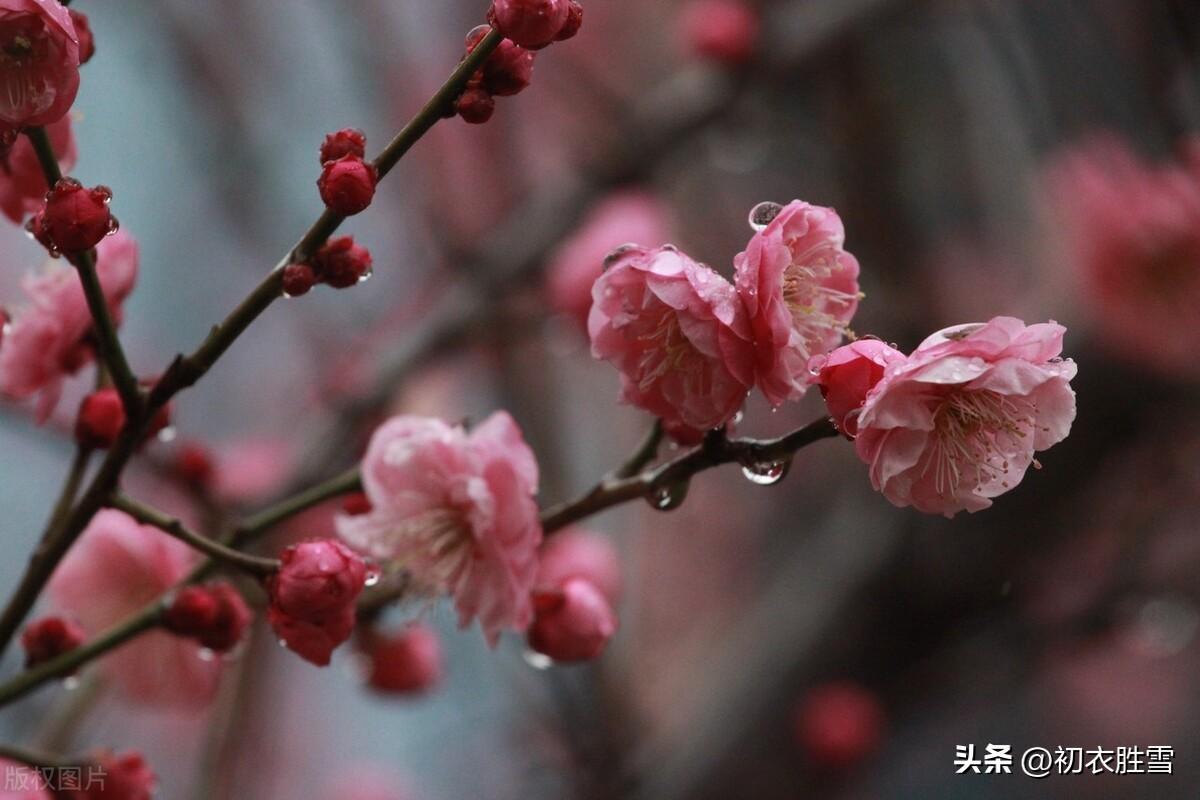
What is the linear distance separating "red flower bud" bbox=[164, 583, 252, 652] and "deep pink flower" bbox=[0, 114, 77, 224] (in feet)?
0.66

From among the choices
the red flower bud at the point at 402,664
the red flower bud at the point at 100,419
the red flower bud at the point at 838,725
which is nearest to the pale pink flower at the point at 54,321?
the red flower bud at the point at 100,419

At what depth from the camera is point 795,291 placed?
20.4 inches

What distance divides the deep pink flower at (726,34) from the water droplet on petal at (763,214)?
3.73ft

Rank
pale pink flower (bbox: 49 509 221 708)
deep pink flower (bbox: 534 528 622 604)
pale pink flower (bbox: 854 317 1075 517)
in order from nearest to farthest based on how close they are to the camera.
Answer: pale pink flower (bbox: 854 317 1075 517), pale pink flower (bbox: 49 509 221 708), deep pink flower (bbox: 534 528 622 604)

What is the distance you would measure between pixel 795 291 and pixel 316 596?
0.83 ft

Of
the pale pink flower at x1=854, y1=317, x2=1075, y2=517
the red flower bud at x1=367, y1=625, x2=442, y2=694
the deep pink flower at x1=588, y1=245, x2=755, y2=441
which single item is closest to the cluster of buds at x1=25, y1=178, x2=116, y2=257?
the deep pink flower at x1=588, y1=245, x2=755, y2=441

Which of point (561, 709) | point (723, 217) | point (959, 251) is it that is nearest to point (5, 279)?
point (723, 217)

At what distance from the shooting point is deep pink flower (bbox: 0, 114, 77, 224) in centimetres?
54

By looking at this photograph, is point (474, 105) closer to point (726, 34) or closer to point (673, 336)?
point (673, 336)

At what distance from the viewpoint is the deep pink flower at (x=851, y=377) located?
45 centimetres

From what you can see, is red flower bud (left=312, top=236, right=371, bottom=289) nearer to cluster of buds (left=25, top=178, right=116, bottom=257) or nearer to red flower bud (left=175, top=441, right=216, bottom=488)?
cluster of buds (left=25, top=178, right=116, bottom=257)

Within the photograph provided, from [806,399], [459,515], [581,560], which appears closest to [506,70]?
[459,515]

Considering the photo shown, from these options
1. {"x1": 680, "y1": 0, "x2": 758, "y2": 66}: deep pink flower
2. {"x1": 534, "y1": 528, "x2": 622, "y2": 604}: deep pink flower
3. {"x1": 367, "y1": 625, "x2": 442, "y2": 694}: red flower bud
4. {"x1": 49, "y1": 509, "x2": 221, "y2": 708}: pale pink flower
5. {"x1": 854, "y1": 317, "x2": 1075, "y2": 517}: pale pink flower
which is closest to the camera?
{"x1": 854, "y1": 317, "x2": 1075, "y2": 517}: pale pink flower

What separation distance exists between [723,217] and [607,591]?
0.77 meters
